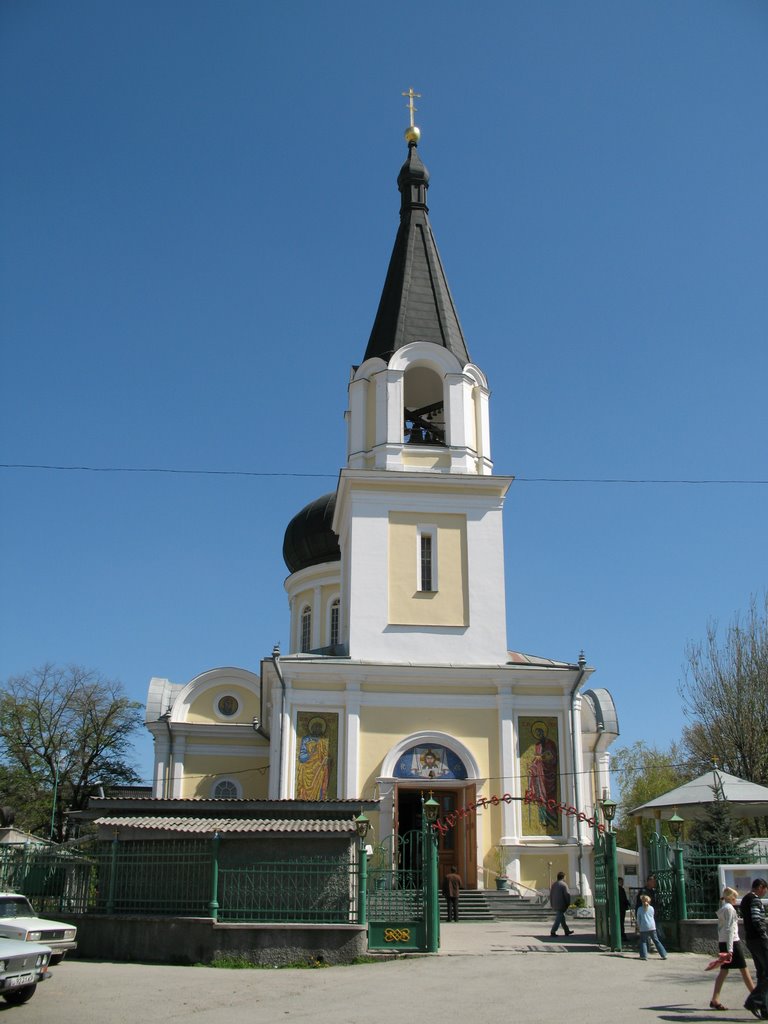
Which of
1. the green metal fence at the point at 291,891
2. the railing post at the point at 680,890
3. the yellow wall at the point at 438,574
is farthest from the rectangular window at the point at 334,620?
the green metal fence at the point at 291,891

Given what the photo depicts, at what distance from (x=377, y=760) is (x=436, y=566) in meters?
5.06

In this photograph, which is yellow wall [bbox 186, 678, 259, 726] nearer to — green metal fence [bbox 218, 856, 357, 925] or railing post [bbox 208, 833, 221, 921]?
railing post [bbox 208, 833, 221, 921]

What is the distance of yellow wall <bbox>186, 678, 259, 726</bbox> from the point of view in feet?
103

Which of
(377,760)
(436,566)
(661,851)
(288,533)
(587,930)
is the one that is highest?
(288,533)

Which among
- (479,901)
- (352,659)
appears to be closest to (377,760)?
(352,659)

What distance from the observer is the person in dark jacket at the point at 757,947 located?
10.7 m

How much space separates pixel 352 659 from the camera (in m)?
24.2

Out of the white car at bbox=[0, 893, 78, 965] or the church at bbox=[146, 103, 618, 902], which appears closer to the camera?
the white car at bbox=[0, 893, 78, 965]

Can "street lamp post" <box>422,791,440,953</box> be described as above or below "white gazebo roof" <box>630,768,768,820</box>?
below

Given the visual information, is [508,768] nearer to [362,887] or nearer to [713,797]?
[713,797]

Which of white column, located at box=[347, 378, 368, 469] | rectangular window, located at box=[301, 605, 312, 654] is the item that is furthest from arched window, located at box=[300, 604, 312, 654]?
white column, located at box=[347, 378, 368, 469]

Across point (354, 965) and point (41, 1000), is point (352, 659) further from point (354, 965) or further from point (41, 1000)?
point (41, 1000)

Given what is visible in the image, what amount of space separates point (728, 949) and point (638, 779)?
43796 mm

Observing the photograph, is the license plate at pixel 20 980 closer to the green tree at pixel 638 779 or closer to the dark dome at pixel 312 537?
the dark dome at pixel 312 537
